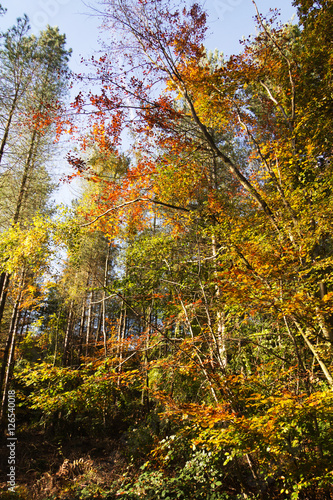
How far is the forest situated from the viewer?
11.4 feet

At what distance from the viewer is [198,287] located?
6062mm

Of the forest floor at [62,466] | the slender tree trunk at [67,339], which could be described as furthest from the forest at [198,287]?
the slender tree trunk at [67,339]

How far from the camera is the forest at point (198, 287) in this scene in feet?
11.4

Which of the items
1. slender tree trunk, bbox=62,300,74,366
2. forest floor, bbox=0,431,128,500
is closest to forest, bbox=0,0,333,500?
forest floor, bbox=0,431,128,500

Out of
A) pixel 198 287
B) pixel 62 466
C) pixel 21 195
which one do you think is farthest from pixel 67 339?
pixel 198 287

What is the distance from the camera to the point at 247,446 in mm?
2898

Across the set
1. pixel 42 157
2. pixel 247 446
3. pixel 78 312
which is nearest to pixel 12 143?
pixel 42 157

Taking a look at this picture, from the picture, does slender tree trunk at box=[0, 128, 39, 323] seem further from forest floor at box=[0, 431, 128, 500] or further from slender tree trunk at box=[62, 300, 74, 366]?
slender tree trunk at box=[62, 300, 74, 366]

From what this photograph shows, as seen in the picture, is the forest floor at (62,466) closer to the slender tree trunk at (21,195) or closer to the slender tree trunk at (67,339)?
the slender tree trunk at (21,195)

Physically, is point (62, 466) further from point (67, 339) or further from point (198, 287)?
point (67, 339)

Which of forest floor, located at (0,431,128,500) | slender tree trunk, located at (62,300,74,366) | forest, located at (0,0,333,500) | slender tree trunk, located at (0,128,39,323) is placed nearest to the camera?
forest, located at (0,0,333,500)

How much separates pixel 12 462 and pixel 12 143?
1015 centimetres

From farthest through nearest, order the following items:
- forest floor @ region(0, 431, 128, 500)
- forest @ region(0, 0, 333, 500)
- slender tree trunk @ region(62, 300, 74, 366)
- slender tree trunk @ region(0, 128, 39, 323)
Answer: slender tree trunk @ region(62, 300, 74, 366)
slender tree trunk @ region(0, 128, 39, 323)
forest floor @ region(0, 431, 128, 500)
forest @ region(0, 0, 333, 500)

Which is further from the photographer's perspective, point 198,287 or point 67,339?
point 67,339
